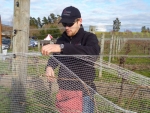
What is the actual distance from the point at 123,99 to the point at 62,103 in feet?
2.09

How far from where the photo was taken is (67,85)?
2.02m

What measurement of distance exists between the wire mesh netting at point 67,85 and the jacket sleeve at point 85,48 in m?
0.05

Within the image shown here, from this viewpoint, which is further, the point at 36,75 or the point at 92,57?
the point at 36,75

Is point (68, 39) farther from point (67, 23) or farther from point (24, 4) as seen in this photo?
point (24, 4)

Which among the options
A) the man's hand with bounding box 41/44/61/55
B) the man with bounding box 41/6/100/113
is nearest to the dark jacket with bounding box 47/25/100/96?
the man with bounding box 41/6/100/113

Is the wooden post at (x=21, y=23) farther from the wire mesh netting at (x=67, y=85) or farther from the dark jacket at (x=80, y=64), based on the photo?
the dark jacket at (x=80, y=64)

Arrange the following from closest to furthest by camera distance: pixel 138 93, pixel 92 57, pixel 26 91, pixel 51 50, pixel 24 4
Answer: pixel 51 50 → pixel 92 57 → pixel 138 93 → pixel 26 91 → pixel 24 4

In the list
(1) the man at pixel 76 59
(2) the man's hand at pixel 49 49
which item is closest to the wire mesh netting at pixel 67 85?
(1) the man at pixel 76 59

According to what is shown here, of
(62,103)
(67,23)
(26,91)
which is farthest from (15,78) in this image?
(67,23)

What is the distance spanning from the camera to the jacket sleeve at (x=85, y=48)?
6.22 feet

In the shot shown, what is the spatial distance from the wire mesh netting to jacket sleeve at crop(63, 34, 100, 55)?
0.16 feet

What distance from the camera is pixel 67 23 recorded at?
2.06 metres

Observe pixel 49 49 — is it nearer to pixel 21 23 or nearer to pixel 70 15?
pixel 70 15

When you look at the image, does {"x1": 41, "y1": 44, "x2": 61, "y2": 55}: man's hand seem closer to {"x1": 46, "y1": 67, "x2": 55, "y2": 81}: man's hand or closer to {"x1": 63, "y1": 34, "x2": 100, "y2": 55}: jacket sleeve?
{"x1": 63, "y1": 34, "x2": 100, "y2": 55}: jacket sleeve
